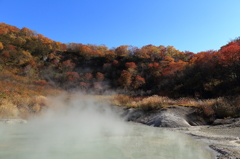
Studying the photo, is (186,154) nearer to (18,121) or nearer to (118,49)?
(18,121)

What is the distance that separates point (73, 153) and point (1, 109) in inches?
481

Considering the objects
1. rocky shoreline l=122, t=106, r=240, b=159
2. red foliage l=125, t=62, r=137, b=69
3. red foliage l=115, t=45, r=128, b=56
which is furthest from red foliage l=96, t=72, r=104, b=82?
rocky shoreline l=122, t=106, r=240, b=159

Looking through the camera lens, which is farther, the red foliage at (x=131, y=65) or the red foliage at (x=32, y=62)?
the red foliage at (x=131, y=65)

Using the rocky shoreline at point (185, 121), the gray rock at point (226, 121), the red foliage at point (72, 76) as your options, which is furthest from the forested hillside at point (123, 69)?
the gray rock at point (226, 121)

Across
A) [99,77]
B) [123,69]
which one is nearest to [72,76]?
[99,77]

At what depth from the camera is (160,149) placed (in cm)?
538

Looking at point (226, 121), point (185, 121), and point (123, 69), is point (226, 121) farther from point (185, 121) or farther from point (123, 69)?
point (123, 69)

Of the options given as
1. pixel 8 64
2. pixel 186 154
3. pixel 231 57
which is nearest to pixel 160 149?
pixel 186 154

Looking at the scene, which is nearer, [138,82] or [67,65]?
[138,82]

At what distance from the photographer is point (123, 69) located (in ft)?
150

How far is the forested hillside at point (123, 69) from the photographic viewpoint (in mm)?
23031

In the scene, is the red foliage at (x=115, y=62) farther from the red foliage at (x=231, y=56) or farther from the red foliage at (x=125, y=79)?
the red foliage at (x=231, y=56)

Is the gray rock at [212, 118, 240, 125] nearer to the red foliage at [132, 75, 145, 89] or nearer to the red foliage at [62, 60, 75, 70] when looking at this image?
the red foliage at [132, 75, 145, 89]

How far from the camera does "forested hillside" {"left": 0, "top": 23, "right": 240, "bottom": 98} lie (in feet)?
75.6
